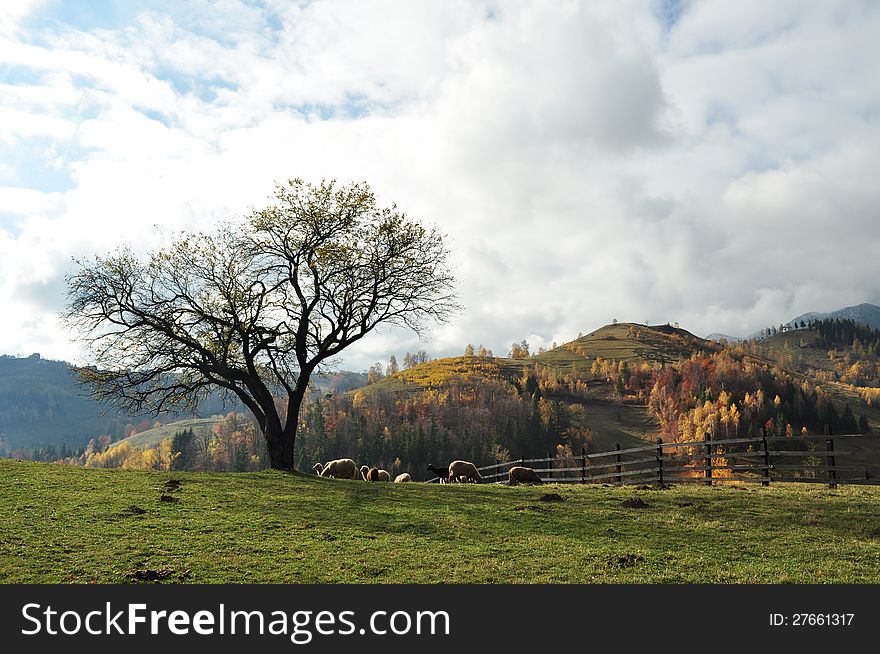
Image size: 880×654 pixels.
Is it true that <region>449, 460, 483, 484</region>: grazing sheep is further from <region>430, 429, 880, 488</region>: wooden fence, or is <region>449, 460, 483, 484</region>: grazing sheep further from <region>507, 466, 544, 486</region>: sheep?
<region>507, 466, 544, 486</region>: sheep

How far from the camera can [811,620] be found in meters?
9.41

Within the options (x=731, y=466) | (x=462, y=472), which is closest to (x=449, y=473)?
(x=462, y=472)

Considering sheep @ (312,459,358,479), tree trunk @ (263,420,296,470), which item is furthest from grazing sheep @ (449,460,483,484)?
tree trunk @ (263,420,296,470)

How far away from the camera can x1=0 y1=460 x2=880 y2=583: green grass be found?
11609mm

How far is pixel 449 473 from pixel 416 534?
72.1 feet

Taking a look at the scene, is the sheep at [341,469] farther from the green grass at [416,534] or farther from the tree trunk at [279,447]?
the green grass at [416,534]

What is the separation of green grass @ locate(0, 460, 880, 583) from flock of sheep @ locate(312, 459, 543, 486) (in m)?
9.63

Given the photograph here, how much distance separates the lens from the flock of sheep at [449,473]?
108 feet

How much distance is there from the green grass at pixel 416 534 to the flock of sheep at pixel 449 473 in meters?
9.63

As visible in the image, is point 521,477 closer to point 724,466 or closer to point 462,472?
point 462,472

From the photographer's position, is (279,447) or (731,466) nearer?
(731,466)

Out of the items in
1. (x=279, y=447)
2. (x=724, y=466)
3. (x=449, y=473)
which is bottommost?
(x=449, y=473)

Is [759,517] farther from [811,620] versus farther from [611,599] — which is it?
[611,599]

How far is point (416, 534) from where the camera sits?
50.2 ft
